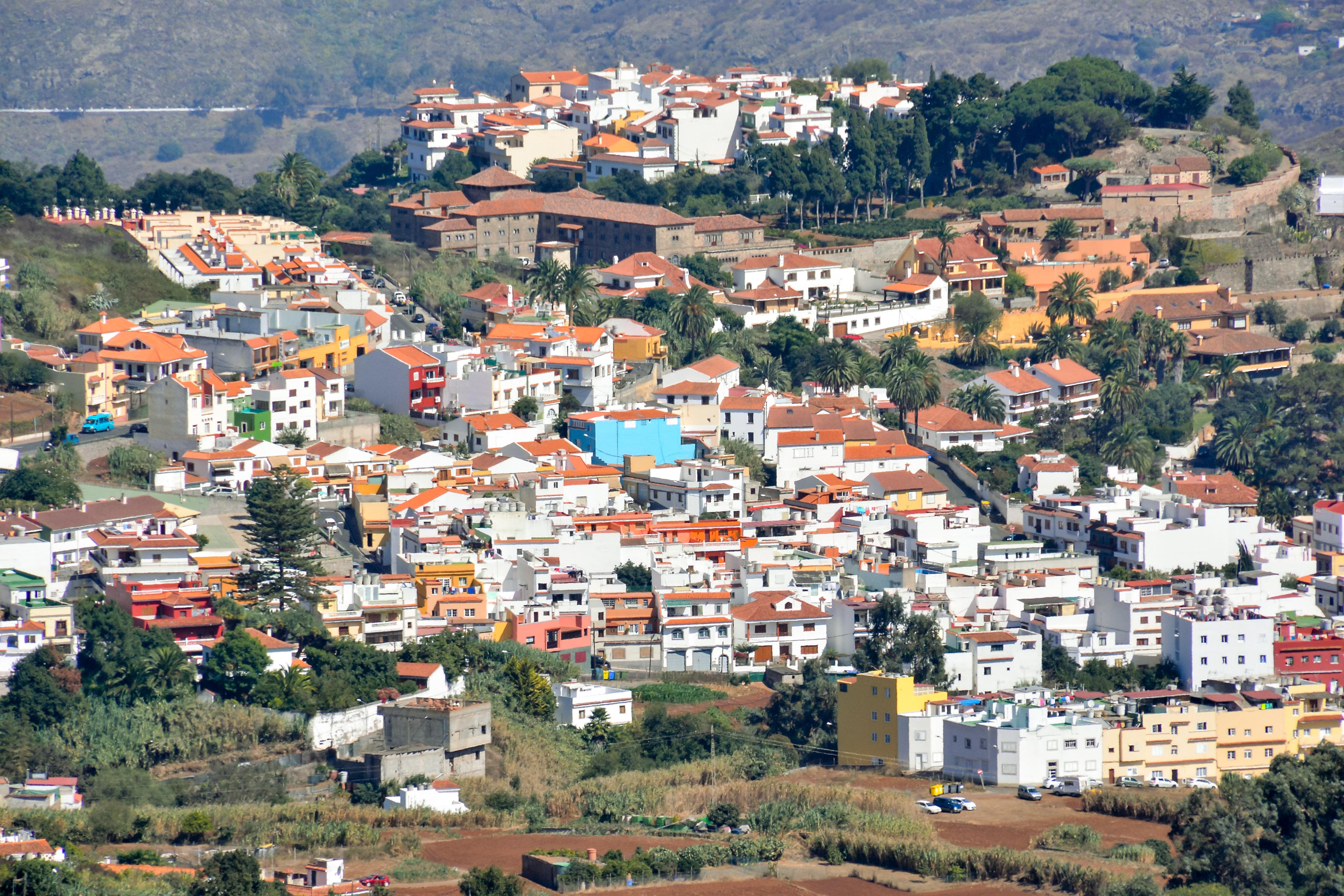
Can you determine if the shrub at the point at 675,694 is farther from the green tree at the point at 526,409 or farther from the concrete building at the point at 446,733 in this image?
the green tree at the point at 526,409

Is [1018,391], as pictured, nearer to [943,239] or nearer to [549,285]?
[943,239]

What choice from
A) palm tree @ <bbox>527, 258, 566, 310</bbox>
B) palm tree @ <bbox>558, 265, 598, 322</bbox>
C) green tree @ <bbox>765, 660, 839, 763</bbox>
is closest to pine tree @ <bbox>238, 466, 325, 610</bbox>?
green tree @ <bbox>765, 660, 839, 763</bbox>

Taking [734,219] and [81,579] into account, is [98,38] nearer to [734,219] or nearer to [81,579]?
[734,219]

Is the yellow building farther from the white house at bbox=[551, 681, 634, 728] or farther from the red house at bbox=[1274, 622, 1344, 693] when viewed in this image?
the red house at bbox=[1274, 622, 1344, 693]

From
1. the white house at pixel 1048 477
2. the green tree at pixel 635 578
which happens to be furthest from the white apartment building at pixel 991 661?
the white house at pixel 1048 477

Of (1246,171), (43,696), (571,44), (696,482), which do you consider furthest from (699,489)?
(571,44)

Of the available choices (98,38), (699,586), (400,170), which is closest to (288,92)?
(98,38)
